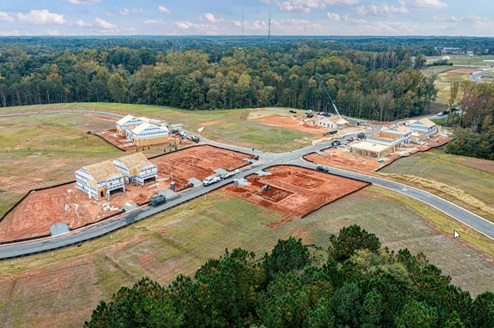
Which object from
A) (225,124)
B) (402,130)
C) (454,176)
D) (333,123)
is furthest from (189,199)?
(333,123)

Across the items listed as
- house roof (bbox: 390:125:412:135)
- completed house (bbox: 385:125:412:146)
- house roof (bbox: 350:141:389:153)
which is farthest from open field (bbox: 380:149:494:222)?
house roof (bbox: 390:125:412:135)

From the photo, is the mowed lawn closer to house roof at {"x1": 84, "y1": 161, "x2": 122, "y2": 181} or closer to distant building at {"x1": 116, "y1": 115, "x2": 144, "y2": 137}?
house roof at {"x1": 84, "y1": 161, "x2": 122, "y2": 181}

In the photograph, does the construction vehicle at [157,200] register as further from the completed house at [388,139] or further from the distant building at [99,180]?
the completed house at [388,139]

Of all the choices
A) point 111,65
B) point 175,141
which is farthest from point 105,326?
point 111,65

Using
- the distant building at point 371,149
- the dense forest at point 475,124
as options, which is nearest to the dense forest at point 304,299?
the distant building at point 371,149

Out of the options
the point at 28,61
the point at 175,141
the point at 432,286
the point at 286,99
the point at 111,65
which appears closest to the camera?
the point at 432,286

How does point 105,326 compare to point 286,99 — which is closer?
point 105,326

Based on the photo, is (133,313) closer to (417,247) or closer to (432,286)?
(432,286)
